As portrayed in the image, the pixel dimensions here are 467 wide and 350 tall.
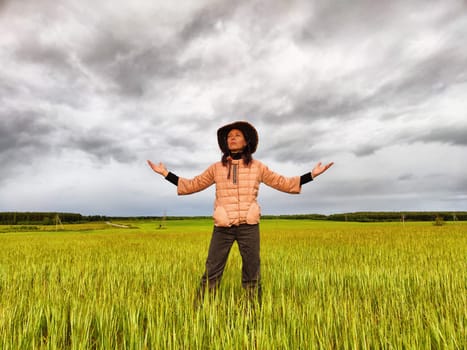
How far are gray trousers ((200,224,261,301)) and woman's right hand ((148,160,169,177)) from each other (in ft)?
3.97

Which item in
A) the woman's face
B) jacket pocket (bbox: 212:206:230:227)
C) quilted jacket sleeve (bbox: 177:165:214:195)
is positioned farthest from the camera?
quilted jacket sleeve (bbox: 177:165:214:195)

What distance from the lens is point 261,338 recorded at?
212 centimetres

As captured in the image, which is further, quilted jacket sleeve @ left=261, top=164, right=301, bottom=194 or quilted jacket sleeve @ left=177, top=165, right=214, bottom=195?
quilted jacket sleeve @ left=177, top=165, right=214, bottom=195

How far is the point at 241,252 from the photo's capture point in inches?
154

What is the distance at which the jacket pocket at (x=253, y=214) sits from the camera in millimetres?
3838

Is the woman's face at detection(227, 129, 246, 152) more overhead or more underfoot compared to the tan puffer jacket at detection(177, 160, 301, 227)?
more overhead

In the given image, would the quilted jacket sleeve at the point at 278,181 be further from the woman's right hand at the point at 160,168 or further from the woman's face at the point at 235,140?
the woman's right hand at the point at 160,168

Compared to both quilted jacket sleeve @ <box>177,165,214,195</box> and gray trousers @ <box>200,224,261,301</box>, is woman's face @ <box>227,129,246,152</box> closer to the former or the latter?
quilted jacket sleeve @ <box>177,165,214,195</box>

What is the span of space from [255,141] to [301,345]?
2796mm

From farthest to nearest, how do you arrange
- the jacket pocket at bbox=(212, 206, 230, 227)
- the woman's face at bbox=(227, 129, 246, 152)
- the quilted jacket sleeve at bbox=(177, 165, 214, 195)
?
the quilted jacket sleeve at bbox=(177, 165, 214, 195)
the woman's face at bbox=(227, 129, 246, 152)
the jacket pocket at bbox=(212, 206, 230, 227)

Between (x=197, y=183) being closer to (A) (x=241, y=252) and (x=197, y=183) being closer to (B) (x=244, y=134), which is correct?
(B) (x=244, y=134)

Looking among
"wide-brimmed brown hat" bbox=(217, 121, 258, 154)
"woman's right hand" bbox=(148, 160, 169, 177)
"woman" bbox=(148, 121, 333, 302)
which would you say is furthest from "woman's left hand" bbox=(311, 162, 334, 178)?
"woman's right hand" bbox=(148, 160, 169, 177)

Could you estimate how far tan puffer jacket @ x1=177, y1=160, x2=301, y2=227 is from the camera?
12.7ft

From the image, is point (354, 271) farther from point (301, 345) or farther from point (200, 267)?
point (301, 345)
